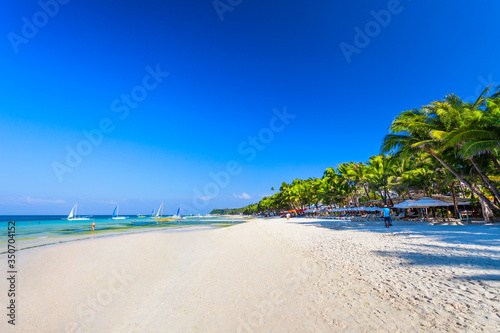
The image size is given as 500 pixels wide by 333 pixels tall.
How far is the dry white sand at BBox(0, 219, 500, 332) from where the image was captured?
3691 millimetres

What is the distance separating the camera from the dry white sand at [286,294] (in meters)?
3.69

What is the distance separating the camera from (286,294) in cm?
498

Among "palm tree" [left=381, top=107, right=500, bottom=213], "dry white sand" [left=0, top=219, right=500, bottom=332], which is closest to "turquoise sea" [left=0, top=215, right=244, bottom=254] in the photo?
"dry white sand" [left=0, top=219, right=500, bottom=332]

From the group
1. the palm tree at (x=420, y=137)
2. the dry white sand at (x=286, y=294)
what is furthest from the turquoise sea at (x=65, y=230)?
the palm tree at (x=420, y=137)

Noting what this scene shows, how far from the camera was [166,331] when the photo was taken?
4.02m

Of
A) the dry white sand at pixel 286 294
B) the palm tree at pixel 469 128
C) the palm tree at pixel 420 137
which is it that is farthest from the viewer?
the palm tree at pixel 420 137

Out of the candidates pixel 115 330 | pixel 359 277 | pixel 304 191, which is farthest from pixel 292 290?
pixel 304 191

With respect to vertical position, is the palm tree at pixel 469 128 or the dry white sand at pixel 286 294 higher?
the palm tree at pixel 469 128

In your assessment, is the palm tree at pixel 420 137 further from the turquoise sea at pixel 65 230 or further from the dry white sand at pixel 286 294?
the turquoise sea at pixel 65 230

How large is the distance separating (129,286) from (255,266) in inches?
160

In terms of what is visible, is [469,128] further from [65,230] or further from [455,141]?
[65,230]

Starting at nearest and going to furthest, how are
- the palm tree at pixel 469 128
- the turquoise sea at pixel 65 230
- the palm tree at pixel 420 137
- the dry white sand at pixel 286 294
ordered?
the dry white sand at pixel 286 294 < the palm tree at pixel 469 128 < the palm tree at pixel 420 137 < the turquoise sea at pixel 65 230

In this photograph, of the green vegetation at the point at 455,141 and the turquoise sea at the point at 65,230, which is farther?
the turquoise sea at the point at 65,230

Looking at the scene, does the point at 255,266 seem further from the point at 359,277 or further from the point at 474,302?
the point at 474,302
